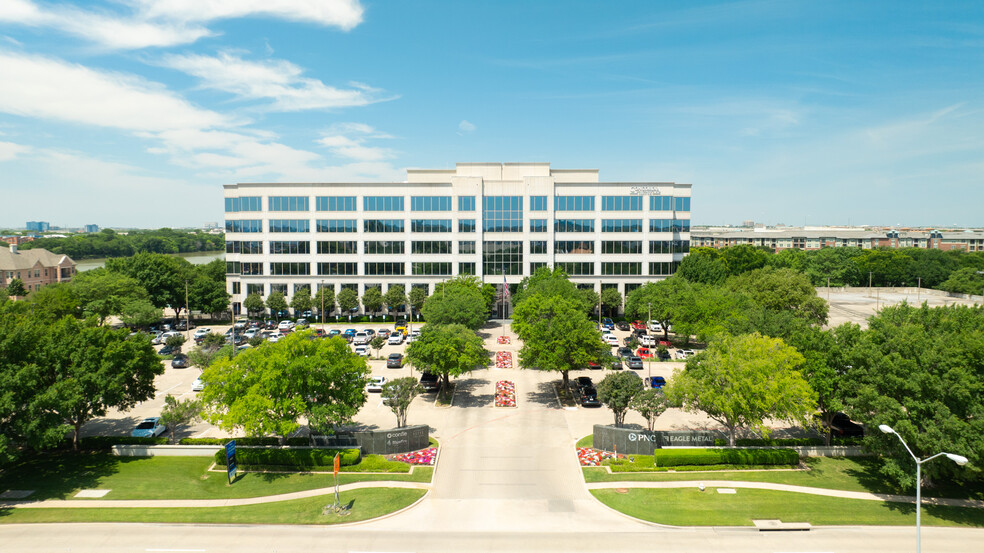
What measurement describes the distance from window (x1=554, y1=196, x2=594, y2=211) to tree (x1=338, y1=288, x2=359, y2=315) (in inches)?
1493

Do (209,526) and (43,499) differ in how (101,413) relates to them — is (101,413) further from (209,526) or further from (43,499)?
(209,526)

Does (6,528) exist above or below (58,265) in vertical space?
below

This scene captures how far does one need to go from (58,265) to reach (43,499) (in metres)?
110

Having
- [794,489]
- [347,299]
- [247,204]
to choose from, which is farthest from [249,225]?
[794,489]

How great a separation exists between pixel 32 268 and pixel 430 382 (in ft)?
347

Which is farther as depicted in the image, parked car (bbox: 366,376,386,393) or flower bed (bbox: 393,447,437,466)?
parked car (bbox: 366,376,386,393)

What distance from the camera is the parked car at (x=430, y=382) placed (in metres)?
52.0

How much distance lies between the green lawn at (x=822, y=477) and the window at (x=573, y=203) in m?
60.0

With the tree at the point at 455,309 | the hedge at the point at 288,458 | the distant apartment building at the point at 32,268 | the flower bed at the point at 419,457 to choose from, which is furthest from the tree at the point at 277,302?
the flower bed at the point at 419,457

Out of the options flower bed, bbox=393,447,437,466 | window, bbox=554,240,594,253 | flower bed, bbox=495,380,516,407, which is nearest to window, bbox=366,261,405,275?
window, bbox=554,240,594,253

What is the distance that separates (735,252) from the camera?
121188mm

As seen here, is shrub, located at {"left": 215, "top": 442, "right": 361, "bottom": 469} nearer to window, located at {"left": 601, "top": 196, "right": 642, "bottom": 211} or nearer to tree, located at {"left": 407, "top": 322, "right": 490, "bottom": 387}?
tree, located at {"left": 407, "top": 322, "right": 490, "bottom": 387}

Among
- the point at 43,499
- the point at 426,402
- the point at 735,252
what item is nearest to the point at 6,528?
the point at 43,499

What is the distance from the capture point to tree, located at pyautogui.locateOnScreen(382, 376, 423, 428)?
1563 inches
